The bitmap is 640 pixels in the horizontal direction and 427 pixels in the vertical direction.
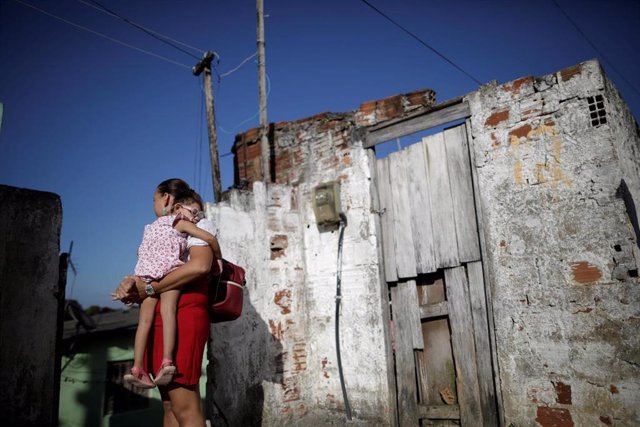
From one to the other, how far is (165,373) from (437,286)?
2817mm

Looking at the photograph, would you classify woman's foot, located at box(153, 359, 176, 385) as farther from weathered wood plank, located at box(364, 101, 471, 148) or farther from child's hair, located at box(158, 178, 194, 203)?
weathered wood plank, located at box(364, 101, 471, 148)

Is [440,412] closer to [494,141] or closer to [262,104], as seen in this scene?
[494,141]

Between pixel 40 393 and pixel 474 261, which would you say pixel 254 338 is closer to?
pixel 40 393

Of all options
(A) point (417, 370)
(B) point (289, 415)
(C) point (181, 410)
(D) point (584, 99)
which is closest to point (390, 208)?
(A) point (417, 370)

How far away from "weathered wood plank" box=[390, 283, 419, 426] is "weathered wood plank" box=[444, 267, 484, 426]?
0.45 meters

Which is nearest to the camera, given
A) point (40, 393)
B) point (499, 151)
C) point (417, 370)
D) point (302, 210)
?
point (40, 393)

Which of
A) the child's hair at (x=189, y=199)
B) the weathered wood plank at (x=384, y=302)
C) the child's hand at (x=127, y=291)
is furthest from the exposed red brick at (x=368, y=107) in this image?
the child's hand at (x=127, y=291)

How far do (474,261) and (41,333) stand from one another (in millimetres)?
3644

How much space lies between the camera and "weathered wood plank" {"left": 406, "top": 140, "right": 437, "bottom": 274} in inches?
165

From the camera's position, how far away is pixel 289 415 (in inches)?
175

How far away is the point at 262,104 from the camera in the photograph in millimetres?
6219

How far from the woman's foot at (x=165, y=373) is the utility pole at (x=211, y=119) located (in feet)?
20.0

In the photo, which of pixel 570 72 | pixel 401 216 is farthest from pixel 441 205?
pixel 570 72

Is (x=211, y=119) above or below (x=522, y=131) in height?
above
